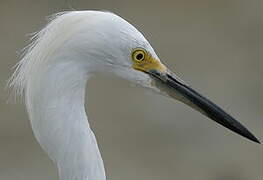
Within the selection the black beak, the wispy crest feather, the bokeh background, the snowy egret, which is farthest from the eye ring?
the bokeh background

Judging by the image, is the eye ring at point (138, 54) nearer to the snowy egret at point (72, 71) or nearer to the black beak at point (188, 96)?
the snowy egret at point (72, 71)

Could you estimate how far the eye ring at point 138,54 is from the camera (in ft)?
10.00

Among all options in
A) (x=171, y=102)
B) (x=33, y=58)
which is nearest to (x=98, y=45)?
(x=33, y=58)

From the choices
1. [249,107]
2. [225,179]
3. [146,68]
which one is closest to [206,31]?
[249,107]

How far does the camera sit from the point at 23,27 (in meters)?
8.52

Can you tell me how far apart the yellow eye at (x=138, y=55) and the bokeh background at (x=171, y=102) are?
10.7ft

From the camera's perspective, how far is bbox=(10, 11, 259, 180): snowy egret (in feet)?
9.63

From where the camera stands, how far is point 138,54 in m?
3.06

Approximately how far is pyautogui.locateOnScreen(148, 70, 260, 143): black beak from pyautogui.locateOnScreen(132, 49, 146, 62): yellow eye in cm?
11

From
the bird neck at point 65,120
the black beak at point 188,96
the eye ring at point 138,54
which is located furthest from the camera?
the black beak at point 188,96

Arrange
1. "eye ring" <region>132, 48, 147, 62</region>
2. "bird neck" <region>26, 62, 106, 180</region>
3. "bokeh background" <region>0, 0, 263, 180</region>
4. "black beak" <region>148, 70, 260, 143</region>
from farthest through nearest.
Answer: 1. "bokeh background" <region>0, 0, 263, 180</region>
2. "black beak" <region>148, 70, 260, 143</region>
3. "eye ring" <region>132, 48, 147, 62</region>
4. "bird neck" <region>26, 62, 106, 180</region>

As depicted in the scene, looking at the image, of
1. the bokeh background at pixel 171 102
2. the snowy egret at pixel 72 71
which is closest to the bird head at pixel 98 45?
the snowy egret at pixel 72 71

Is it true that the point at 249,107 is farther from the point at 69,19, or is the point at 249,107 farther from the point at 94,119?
the point at 69,19

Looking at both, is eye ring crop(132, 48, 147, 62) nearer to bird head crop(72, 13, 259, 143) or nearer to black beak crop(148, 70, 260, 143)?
bird head crop(72, 13, 259, 143)
